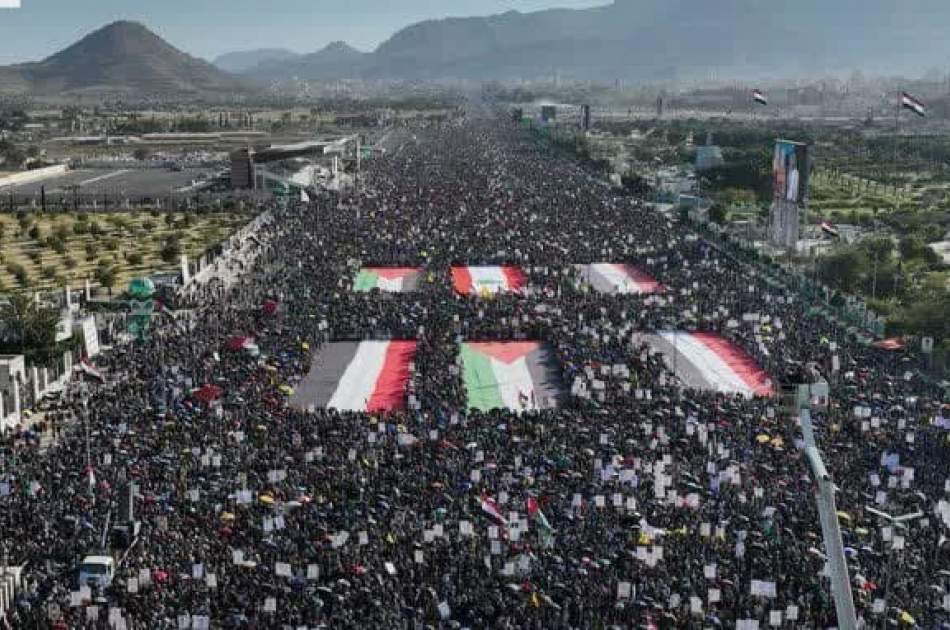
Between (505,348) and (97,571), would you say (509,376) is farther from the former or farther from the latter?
(97,571)

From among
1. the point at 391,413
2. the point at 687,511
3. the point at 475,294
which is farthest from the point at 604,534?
the point at 475,294

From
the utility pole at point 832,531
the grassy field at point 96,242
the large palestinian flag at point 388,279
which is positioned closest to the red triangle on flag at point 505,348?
the large palestinian flag at point 388,279

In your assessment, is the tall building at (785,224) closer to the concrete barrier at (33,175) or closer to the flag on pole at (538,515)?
the flag on pole at (538,515)

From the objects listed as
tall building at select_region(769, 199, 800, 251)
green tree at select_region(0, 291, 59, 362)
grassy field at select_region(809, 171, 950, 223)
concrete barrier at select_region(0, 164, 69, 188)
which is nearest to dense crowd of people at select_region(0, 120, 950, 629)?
green tree at select_region(0, 291, 59, 362)

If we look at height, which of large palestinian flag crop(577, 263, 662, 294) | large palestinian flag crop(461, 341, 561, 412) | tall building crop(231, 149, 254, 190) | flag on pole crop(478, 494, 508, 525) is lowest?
large palestinian flag crop(461, 341, 561, 412)

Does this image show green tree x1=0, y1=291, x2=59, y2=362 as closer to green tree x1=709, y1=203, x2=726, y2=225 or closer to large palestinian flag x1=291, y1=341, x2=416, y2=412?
large palestinian flag x1=291, y1=341, x2=416, y2=412

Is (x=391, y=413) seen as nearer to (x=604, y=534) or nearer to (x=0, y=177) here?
(x=604, y=534)

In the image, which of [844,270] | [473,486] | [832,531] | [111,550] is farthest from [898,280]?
[832,531]
